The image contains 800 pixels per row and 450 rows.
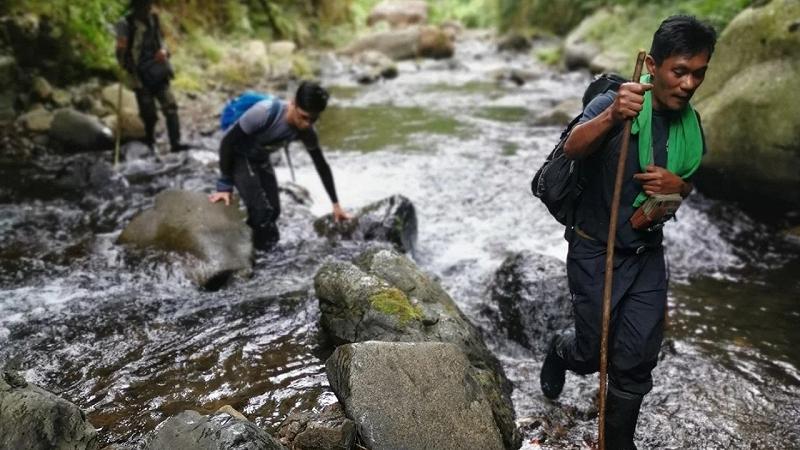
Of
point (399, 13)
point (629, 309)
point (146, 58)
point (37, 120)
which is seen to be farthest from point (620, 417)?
point (399, 13)

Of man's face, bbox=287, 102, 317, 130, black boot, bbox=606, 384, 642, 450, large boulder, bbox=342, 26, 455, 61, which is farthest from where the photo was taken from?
large boulder, bbox=342, 26, 455, 61

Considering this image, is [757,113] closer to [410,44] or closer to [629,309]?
[629,309]

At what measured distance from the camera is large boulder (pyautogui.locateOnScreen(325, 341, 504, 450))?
3156mm

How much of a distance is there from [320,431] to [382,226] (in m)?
3.85

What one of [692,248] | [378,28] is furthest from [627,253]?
[378,28]

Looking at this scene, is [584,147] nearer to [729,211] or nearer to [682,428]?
[682,428]

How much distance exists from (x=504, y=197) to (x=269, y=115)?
4.18 metres

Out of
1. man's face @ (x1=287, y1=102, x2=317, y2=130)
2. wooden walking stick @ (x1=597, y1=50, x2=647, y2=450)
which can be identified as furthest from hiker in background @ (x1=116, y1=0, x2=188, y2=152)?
wooden walking stick @ (x1=597, y1=50, x2=647, y2=450)

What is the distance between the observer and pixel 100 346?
15.0 ft

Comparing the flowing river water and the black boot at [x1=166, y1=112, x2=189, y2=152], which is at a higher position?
the black boot at [x1=166, y1=112, x2=189, y2=152]

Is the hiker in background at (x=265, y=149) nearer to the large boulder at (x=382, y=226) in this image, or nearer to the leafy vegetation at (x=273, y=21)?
the large boulder at (x=382, y=226)

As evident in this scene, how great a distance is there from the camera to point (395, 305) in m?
4.30

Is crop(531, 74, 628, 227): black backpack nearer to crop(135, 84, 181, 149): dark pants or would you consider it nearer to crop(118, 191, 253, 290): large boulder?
crop(118, 191, 253, 290): large boulder

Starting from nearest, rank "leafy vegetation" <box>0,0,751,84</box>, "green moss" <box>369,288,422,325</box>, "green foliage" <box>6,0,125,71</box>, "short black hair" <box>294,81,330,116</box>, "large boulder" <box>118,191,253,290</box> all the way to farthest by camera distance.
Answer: "green moss" <box>369,288,422,325</box>, "short black hair" <box>294,81,330,116</box>, "large boulder" <box>118,191,253,290</box>, "green foliage" <box>6,0,125,71</box>, "leafy vegetation" <box>0,0,751,84</box>
